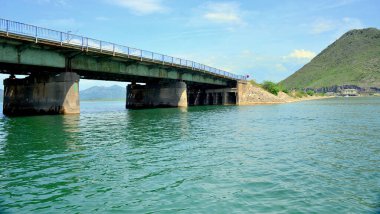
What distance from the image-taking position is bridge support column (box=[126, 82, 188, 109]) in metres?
77.1

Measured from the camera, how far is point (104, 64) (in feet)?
177

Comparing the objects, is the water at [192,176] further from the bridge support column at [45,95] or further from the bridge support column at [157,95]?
the bridge support column at [157,95]

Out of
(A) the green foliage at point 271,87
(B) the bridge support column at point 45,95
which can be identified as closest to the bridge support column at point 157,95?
(B) the bridge support column at point 45,95

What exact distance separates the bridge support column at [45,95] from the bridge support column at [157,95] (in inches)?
1215

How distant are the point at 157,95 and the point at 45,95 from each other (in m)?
34.0

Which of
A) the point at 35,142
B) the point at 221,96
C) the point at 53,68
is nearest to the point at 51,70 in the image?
the point at 53,68

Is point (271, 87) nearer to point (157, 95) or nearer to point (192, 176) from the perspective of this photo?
point (157, 95)

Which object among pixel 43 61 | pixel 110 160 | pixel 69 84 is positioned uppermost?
pixel 43 61

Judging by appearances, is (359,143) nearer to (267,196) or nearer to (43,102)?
(267,196)

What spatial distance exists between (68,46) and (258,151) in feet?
114

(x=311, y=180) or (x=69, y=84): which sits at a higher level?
(x=69, y=84)

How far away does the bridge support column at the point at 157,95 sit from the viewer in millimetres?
77125

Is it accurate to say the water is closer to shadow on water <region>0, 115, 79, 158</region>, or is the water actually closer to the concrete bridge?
shadow on water <region>0, 115, 79, 158</region>

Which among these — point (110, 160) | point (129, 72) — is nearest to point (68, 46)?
point (129, 72)
